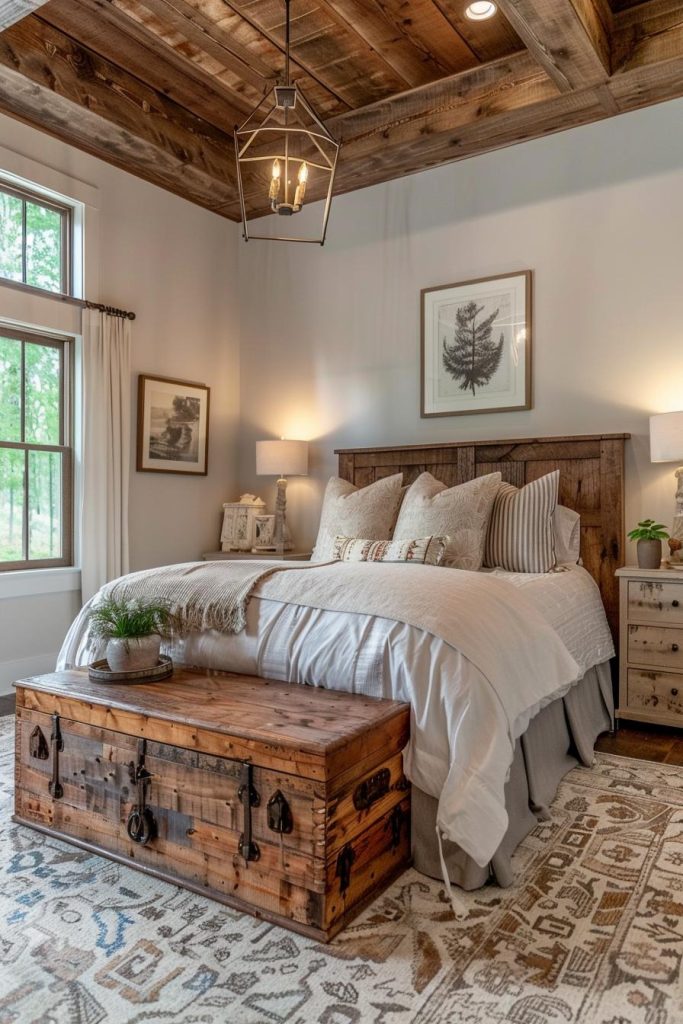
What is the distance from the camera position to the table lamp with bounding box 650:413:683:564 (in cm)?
332

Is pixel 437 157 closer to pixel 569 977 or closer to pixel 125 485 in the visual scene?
pixel 125 485

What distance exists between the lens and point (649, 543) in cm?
343

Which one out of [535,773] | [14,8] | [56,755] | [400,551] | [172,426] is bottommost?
[535,773]

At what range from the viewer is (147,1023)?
1425 millimetres

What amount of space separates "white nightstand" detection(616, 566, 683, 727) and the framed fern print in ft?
4.35

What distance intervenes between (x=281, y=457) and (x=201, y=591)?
7.45 ft

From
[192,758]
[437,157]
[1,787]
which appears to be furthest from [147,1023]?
[437,157]

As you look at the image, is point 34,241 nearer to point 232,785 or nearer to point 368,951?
point 232,785

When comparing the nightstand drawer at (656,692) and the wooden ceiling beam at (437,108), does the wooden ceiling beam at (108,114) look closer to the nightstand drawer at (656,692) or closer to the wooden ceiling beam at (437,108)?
the wooden ceiling beam at (437,108)

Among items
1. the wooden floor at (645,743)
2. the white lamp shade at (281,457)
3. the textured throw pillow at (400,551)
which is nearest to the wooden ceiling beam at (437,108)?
the white lamp shade at (281,457)

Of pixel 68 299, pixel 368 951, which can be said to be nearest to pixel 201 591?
pixel 368 951

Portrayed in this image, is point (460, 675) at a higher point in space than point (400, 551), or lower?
lower

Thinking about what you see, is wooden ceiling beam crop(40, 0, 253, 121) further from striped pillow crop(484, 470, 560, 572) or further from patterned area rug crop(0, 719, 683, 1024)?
patterned area rug crop(0, 719, 683, 1024)

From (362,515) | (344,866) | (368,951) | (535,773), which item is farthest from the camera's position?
(362,515)
